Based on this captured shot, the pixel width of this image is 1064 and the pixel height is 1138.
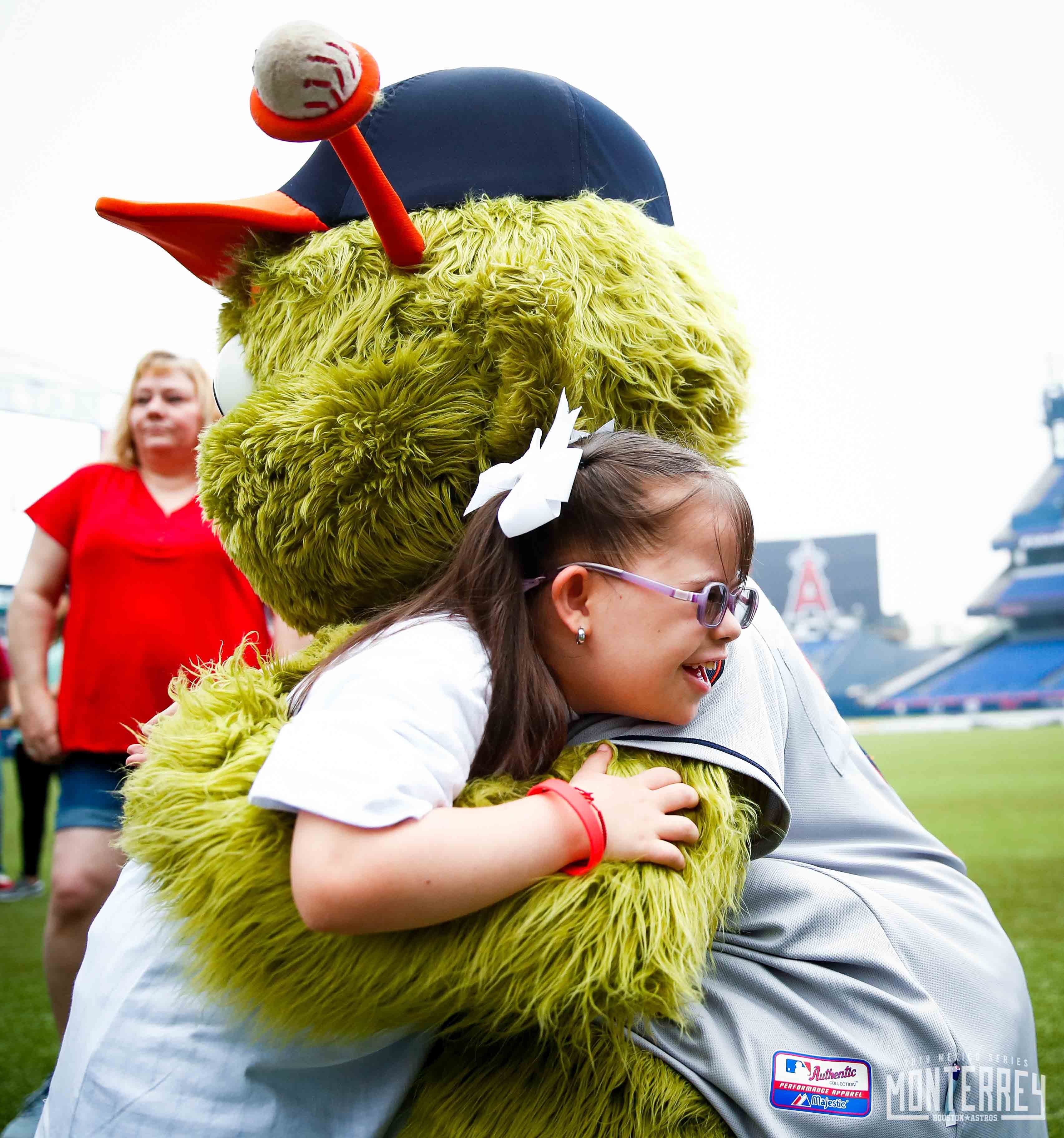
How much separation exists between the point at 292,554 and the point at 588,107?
23.6 inches

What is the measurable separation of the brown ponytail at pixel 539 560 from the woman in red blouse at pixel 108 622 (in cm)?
99

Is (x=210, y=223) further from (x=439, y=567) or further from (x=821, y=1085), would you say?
(x=821, y=1085)

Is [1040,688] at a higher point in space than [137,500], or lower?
lower

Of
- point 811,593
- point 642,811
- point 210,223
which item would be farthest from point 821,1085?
point 811,593

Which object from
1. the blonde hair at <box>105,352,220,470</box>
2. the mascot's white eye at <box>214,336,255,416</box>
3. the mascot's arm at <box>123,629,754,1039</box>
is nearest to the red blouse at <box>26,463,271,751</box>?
the blonde hair at <box>105,352,220,470</box>

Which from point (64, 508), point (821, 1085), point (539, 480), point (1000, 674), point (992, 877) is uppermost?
point (539, 480)

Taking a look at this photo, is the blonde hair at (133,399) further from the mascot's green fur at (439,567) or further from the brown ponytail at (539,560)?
the brown ponytail at (539,560)

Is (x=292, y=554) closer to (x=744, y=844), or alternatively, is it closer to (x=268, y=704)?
(x=268, y=704)

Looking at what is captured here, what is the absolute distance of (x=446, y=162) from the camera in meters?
1.04

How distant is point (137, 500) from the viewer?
201 cm

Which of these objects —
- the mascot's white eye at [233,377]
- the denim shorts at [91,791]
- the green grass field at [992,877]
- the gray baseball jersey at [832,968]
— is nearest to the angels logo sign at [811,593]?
the green grass field at [992,877]

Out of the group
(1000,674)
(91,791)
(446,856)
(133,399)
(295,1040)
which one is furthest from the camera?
(1000,674)

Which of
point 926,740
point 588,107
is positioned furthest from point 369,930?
point 926,740

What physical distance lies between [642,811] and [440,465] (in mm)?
376
